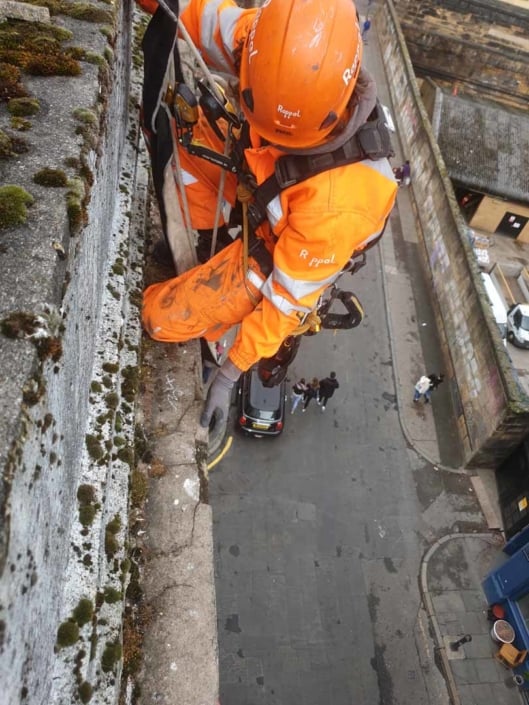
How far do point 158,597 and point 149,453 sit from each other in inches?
37.7

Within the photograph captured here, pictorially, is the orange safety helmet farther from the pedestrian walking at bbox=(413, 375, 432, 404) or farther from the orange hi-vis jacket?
the pedestrian walking at bbox=(413, 375, 432, 404)

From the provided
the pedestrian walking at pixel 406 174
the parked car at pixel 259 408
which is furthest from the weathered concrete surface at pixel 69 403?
the pedestrian walking at pixel 406 174

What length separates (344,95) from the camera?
354 centimetres

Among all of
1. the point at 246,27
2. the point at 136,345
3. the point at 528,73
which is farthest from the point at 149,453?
the point at 528,73

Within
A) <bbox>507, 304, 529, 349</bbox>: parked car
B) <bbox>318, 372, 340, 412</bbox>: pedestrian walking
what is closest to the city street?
<bbox>318, 372, 340, 412</bbox>: pedestrian walking

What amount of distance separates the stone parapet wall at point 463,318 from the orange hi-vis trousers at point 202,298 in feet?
32.4

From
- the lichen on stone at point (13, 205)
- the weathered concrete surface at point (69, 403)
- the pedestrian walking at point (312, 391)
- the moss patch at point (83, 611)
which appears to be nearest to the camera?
the weathered concrete surface at point (69, 403)

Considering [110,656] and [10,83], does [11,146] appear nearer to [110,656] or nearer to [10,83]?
[10,83]

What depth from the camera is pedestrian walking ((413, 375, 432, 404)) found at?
13797 millimetres

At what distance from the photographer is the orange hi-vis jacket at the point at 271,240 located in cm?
371

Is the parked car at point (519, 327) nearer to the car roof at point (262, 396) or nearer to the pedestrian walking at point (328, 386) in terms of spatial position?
the pedestrian walking at point (328, 386)

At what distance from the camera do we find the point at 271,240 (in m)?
4.37

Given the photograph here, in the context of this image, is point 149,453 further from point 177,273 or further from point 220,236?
point 220,236

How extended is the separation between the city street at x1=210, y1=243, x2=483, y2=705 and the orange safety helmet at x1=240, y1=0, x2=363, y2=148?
367 inches
